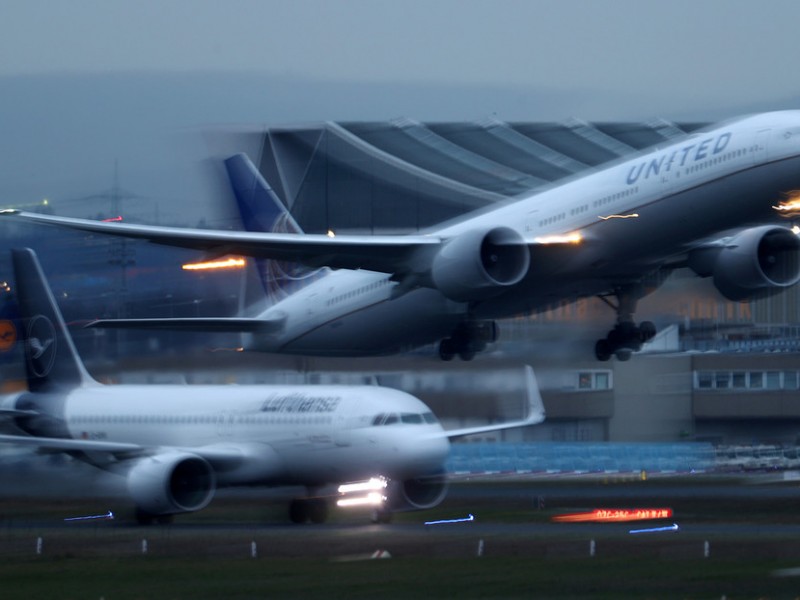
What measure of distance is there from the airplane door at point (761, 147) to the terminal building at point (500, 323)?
3.31 metres

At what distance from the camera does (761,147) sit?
20078 mm

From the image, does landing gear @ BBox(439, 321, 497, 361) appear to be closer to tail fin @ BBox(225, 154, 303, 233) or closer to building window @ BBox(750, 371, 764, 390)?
tail fin @ BBox(225, 154, 303, 233)

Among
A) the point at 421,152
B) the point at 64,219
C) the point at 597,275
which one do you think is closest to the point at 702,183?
the point at 597,275

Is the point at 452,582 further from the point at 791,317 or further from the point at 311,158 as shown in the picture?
the point at 311,158

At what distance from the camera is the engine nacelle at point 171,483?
899 inches

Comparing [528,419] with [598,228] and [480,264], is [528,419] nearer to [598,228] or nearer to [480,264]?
[480,264]

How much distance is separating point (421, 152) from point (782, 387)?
10786 millimetres

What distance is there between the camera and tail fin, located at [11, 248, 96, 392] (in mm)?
25625

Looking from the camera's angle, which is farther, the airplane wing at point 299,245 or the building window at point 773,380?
the building window at point 773,380

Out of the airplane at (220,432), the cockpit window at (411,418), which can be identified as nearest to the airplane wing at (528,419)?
the airplane at (220,432)

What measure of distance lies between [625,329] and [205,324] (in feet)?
25.2

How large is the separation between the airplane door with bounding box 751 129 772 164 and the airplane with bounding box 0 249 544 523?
601 cm

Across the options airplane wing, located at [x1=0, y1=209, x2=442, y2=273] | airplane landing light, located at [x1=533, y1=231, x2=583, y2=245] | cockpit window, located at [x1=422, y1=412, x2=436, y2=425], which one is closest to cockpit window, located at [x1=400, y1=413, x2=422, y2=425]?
cockpit window, located at [x1=422, y1=412, x2=436, y2=425]

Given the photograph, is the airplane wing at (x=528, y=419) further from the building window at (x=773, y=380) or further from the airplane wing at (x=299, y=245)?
the building window at (x=773, y=380)
